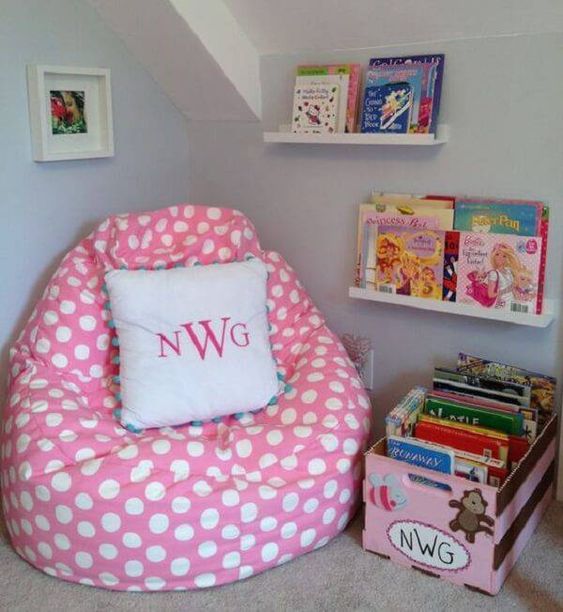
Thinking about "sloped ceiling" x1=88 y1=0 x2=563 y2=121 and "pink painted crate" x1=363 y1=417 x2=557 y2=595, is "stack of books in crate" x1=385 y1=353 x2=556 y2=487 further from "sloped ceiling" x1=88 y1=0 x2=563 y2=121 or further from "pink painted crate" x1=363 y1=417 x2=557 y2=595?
"sloped ceiling" x1=88 y1=0 x2=563 y2=121

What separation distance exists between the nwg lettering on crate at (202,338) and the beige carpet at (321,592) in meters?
0.58

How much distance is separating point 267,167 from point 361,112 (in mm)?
425

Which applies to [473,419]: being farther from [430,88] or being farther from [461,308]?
[430,88]

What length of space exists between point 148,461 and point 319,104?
3.74 feet

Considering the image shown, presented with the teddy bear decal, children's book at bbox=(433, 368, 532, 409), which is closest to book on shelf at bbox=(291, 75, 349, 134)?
children's book at bbox=(433, 368, 532, 409)

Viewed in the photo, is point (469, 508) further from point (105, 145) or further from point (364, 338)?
point (105, 145)

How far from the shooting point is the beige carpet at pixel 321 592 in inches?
67.6

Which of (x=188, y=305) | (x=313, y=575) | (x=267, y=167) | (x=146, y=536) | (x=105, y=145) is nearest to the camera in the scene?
(x=146, y=536)

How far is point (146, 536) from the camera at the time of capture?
1696mm

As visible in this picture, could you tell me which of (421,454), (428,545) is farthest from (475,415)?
(428,545)

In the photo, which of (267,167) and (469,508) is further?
(267,167)

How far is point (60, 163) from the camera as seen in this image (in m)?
2.23

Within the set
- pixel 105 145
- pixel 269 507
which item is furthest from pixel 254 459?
pixel 105 145

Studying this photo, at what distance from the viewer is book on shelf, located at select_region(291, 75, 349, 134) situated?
2.19m
